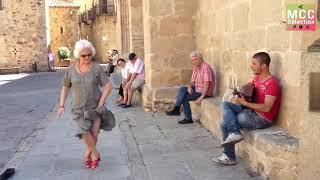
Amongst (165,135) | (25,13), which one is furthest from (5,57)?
(165,135)

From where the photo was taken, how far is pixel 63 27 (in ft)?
147

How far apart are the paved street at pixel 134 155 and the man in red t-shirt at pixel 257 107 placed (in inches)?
18.0

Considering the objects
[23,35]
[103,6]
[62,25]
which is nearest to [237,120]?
[23,35]

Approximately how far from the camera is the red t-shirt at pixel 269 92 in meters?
4.76

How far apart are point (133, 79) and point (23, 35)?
841 inches

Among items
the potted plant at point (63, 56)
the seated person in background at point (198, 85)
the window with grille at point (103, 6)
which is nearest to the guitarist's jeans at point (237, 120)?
the seated person in background at point (198, 85)

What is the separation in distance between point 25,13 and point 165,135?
2531 centimetres

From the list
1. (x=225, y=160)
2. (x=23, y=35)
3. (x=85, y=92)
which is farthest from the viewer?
(x=23, y=35)

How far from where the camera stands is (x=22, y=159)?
597 cm

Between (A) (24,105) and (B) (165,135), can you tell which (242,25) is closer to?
(B) (165,135)

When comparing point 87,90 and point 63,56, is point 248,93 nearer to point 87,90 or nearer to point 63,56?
point 87,90

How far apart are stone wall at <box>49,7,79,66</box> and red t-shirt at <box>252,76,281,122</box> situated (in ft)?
131

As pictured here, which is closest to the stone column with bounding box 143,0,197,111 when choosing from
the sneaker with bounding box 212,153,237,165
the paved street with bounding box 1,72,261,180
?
the paved street with bounding box 1,72,261,180

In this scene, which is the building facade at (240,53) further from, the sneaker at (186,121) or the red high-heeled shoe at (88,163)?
the red high-heeled shoe at (88,163)
